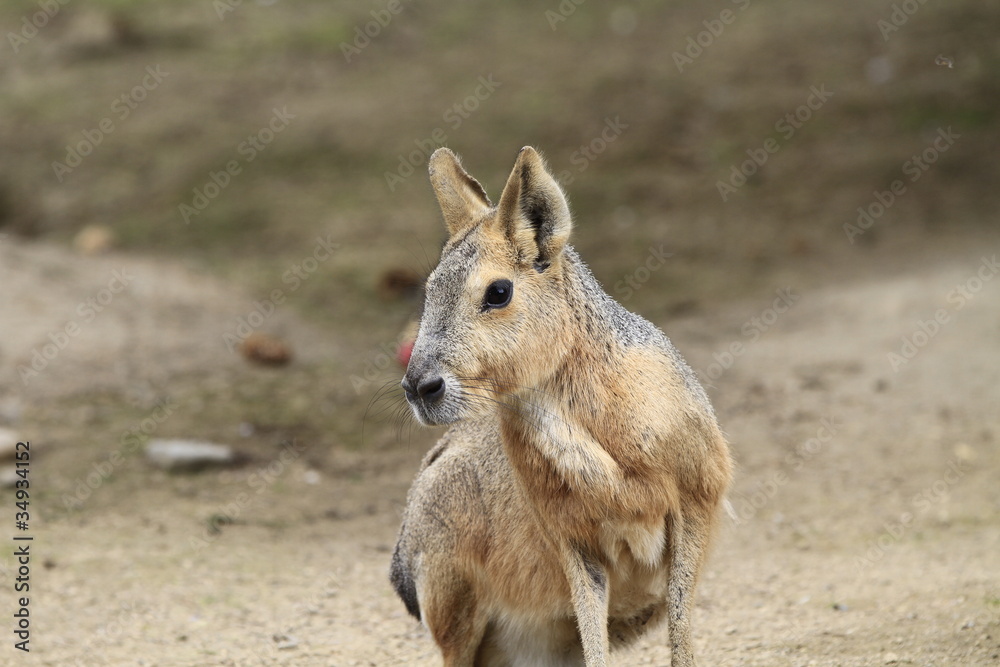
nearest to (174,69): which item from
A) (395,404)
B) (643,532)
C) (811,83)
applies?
(395,404)

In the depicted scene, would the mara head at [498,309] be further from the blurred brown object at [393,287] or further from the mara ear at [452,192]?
the blurred brown object at [393,287]

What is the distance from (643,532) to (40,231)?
348 inches

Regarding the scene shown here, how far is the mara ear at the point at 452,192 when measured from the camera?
173 inches

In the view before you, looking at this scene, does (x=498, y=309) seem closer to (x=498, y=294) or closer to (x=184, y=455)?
(x=498, y=294)

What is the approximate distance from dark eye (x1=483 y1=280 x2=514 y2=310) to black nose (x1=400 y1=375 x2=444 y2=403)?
0.34m

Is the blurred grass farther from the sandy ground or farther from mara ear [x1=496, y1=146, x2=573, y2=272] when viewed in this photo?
A: mara ear [x1=496, y1=146, x2=573, y2=272]

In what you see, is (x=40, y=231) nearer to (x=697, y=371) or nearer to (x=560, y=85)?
(x=560, y=85)

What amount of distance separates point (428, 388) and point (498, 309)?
0.40 meters

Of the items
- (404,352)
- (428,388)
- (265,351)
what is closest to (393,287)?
(265,351)

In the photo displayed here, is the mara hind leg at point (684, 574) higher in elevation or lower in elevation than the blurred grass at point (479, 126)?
higher

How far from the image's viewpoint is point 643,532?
13.0ft

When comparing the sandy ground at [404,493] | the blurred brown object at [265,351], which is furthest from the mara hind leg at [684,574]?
the blurred brown object at [265,351]

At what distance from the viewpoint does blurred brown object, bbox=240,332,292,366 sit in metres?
8.88

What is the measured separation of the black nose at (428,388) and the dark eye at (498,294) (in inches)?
13.3
